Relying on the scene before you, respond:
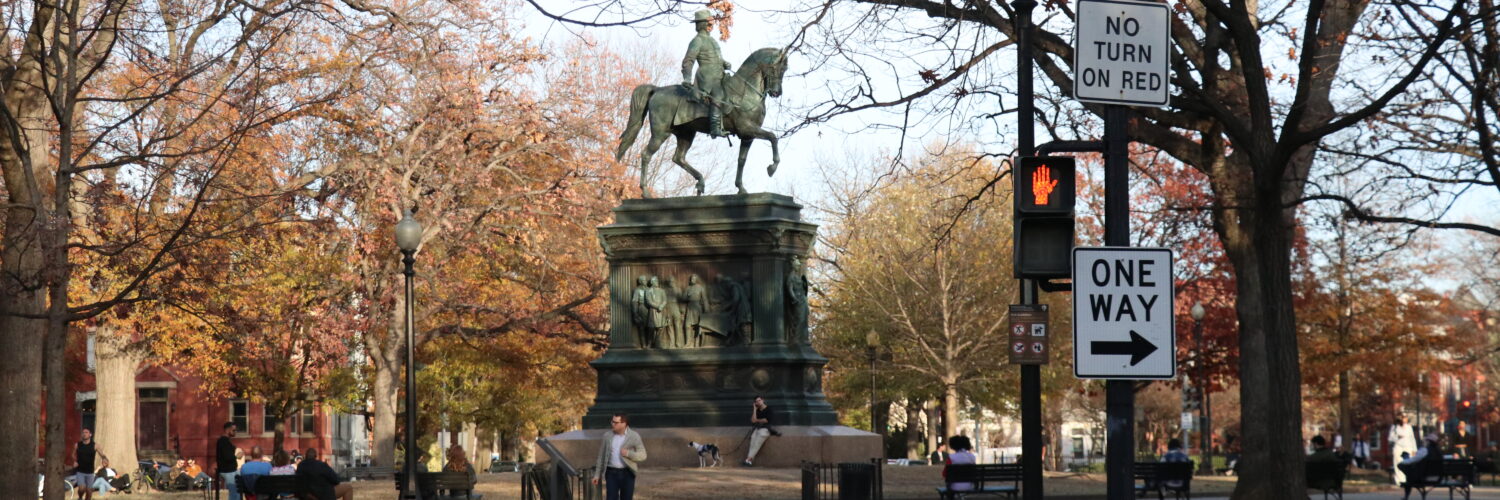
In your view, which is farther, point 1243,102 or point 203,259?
point 1243,102

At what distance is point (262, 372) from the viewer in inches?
2052

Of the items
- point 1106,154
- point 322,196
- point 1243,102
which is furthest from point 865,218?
point 1106,154

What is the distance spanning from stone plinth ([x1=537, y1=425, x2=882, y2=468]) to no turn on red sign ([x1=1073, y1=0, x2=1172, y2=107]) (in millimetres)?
17258

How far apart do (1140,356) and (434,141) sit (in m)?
32.2

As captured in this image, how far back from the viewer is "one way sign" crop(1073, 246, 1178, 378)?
30.2 feet

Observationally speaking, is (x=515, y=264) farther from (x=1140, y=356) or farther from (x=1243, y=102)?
(x=1140, y=356)

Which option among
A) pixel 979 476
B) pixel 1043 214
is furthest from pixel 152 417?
pixel 1043 214

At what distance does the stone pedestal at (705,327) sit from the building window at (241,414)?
47.5 meters

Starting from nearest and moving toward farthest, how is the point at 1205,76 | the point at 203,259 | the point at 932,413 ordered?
the point at 203,259
the point at 1205,76
the point at 932,413

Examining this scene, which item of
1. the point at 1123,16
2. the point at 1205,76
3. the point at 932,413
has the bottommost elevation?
the point at 932,413

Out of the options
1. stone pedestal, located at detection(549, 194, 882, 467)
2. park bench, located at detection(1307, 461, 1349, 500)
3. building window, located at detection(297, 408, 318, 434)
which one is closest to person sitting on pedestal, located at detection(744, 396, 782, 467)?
stone pedestal, located at detection(549, 194, 882, 467)

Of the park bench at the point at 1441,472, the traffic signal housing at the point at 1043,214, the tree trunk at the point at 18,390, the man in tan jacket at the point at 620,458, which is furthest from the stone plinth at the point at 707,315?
the traffic signal housing at the point at 1043,214

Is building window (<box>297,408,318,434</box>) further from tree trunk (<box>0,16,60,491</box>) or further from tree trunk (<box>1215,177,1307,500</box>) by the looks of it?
tree trunk (<box>1215,177,1307,500</box>)

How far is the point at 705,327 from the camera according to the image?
27.9m
